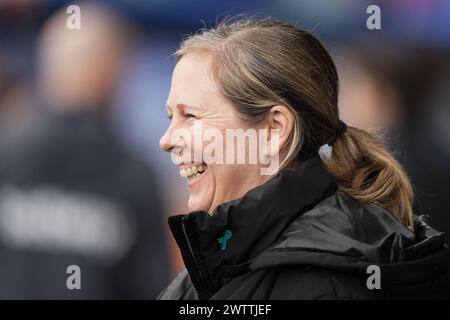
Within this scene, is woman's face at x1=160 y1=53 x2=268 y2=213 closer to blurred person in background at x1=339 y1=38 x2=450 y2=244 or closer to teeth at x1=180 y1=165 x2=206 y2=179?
teeth at x1=180 y1=165 x2=206 y2=179

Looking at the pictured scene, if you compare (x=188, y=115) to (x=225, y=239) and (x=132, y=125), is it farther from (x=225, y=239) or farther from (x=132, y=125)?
(x=132, y=125)

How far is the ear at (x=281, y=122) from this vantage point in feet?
5.22

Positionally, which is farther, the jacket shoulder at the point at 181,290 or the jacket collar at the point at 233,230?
the jacket shoulder at the point at 181,290

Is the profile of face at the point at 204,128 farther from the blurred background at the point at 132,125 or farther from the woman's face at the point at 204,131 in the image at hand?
the blurred background at the point at 132,125

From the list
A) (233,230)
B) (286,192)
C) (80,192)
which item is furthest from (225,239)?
(80,192)

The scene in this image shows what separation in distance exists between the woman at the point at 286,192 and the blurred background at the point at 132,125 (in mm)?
969

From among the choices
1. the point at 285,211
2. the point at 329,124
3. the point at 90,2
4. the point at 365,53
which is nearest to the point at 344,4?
the point at 365,53

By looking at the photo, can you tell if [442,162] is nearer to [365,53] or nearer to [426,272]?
[365,53]

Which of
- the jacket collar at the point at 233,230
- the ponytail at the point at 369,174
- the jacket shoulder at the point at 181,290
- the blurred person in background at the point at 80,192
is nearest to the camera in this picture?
the jacket collar at the point at 233,230

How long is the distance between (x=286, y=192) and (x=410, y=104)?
141 cm

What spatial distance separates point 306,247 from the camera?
1.39m

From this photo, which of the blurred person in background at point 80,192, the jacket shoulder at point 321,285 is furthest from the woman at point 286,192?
the blurred person in background at point 80,192

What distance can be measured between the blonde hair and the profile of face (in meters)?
0.02

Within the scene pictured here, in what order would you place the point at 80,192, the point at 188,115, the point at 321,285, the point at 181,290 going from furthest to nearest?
the point at 80,192
the point at 181,290
the point at 188,115
the point at 321,285
